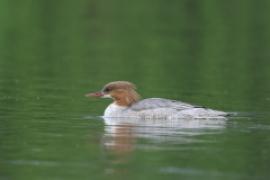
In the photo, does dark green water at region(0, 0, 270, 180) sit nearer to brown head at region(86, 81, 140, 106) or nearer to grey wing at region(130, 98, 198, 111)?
brown head at region(86, 81, 140, 106)

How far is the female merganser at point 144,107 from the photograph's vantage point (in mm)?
20031

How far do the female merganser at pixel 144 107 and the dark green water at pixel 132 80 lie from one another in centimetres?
47

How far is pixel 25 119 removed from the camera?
19.6 meters

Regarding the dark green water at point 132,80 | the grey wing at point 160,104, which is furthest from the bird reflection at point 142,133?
the grey wing at point 160,104

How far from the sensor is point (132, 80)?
26188 mm

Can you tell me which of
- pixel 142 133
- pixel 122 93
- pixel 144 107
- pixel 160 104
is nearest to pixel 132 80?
pixel 122 93

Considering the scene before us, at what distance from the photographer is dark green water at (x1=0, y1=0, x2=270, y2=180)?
1572cm

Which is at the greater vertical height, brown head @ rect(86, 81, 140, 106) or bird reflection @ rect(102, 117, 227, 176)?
brown head @ rect(86, 81, 140, 106)

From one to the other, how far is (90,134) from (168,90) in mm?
6176

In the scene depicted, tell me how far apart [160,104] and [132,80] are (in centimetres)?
607

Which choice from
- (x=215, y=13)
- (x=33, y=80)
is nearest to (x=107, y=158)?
(x=33, y=80)

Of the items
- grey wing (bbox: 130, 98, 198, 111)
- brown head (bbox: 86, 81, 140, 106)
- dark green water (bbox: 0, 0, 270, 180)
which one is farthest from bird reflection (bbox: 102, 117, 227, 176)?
brown head (bbox: 86, 81, 140, 106)

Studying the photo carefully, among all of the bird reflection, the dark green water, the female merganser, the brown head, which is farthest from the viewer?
the brown head

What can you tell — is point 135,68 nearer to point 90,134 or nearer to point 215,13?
point 90,134
